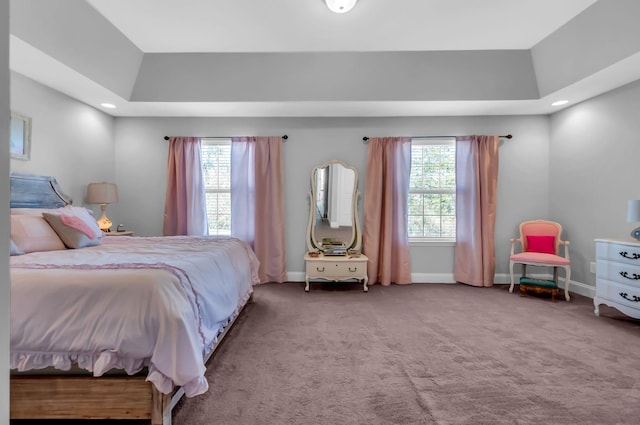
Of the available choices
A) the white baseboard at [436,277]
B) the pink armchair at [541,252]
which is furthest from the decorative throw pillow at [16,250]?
the pink armchair at [541,252]

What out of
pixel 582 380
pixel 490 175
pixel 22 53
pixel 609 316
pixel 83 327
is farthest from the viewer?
pixel 490 175

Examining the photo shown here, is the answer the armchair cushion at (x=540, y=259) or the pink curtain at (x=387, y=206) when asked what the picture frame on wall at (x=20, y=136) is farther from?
the armchair cushion at (x=540, y=259)

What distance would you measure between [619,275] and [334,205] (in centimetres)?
306

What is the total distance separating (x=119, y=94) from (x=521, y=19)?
4310mm

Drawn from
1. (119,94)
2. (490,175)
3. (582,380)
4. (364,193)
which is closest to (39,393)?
(582,380)

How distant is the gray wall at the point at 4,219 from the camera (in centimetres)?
60

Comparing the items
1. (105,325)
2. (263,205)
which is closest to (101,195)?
(263,205)

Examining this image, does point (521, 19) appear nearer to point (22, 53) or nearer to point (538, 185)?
point (538, 185)

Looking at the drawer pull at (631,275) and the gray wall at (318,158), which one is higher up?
the gray wall at (318,158)

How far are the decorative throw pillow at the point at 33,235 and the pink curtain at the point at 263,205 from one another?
2.16 metres

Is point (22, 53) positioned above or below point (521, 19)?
below

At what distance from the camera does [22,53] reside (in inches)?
102

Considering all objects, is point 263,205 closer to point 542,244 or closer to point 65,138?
point 65,138

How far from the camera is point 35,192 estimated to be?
2988mm
